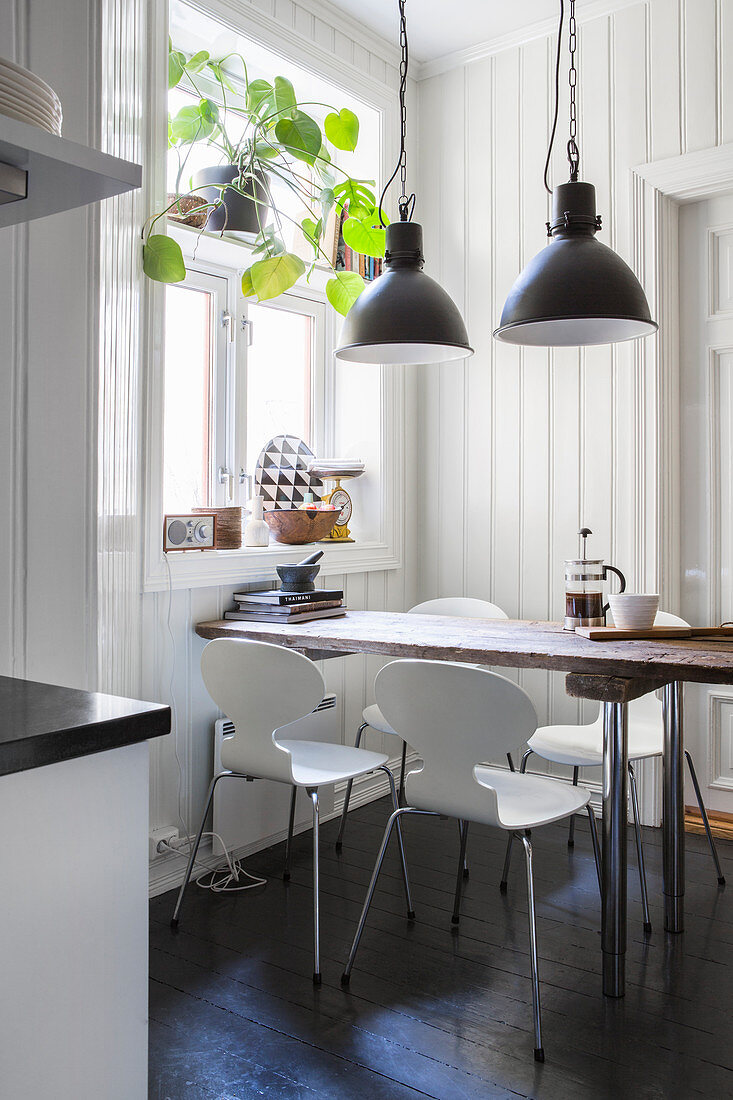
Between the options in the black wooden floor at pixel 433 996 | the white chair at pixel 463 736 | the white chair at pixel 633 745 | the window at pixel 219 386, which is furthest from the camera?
the window at pixel 219 386

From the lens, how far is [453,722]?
192 cm

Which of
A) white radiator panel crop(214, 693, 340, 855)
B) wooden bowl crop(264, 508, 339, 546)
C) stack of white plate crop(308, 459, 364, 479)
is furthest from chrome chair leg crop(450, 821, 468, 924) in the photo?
stack of white plate crop(308, 459, 364, 479)

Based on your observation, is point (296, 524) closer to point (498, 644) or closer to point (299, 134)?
point (498, 644)

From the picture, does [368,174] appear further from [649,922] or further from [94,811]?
[94,811]

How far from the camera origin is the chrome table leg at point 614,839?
2.07 metres

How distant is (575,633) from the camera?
2.48 m

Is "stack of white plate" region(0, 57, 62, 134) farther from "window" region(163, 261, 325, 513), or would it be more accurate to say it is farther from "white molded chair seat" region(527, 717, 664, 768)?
"white molded chair seat" region(527, 717, 664, 768)

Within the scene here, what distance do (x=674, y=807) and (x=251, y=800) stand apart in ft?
4.33

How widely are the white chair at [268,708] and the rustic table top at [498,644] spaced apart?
0.94 ft

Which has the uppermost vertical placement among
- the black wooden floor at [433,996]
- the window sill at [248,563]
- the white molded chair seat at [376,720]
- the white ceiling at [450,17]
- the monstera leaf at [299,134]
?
the white ceiling at [450,17]

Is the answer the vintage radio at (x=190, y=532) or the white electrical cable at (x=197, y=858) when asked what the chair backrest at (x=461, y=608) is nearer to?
the vintage radio at (x=190, y=532)

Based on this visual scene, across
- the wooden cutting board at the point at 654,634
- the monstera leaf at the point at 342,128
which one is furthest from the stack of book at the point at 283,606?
the monstera leaf at the point at 342,128

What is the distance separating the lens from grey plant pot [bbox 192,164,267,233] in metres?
2.94

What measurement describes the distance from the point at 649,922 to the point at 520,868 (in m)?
0.51
